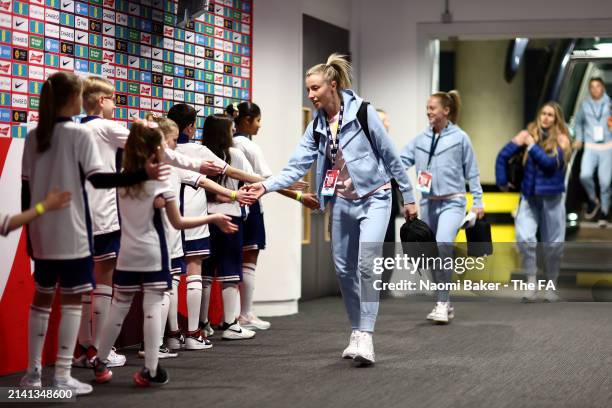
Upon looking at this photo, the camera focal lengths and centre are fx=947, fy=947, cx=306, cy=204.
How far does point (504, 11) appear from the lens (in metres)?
9.48

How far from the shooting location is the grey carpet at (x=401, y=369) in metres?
4.41

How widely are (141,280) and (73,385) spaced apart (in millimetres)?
587

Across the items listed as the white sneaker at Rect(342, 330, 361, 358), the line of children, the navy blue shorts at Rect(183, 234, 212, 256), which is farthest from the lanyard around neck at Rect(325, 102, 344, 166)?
the navy blue shorts at Rect(183, 234, 212, 256)

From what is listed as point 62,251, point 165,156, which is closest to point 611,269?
point 165,156

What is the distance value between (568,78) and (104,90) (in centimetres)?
937

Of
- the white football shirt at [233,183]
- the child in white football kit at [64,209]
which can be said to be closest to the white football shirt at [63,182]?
the child in white football kit at [64,209]

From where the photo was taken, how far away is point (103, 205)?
507 cm

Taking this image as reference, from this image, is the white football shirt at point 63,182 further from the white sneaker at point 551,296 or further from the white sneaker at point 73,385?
the white sneaker at point 551,296

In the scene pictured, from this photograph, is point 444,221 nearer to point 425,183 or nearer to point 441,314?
point 425,183

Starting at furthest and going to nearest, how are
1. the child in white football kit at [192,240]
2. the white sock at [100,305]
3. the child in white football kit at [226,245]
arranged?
1. the child in white football kit at [226,245]
2. the child in white football kit at [192,240]
3. the white sock at [100,305]

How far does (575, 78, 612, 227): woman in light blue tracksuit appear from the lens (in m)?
12.1

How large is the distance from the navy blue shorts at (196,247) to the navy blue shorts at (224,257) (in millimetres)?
250

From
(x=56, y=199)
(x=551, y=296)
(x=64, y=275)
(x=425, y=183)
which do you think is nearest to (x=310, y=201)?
(x=425, y=183)

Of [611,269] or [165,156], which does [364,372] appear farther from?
[611,269]
